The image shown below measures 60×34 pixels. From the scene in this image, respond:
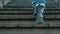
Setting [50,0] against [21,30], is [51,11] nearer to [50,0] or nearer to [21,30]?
[21,30]

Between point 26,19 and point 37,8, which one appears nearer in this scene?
point 37,8

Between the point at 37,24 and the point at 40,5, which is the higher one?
the point at 40,5

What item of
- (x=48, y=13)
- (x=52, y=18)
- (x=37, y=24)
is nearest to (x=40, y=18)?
(x=37, y=24)

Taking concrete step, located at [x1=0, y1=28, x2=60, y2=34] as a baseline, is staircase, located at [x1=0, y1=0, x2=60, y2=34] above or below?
above

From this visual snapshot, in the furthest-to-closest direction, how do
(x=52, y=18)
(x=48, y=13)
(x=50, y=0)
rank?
(x=50, y=0)
(x=48, y=13)
(x=52, y=18)

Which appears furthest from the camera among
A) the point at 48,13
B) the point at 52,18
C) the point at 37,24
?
the point at 48,13

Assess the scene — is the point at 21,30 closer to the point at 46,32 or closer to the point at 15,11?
the point at 46,32

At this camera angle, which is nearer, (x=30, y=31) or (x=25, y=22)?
(x=30, y=31)

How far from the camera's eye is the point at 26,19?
18.5ft

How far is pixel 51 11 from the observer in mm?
6180

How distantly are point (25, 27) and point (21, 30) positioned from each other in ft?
0.37

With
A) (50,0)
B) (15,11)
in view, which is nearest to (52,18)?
(15,11)

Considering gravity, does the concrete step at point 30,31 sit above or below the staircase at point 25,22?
below

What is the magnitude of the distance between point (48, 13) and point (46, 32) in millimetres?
1279
